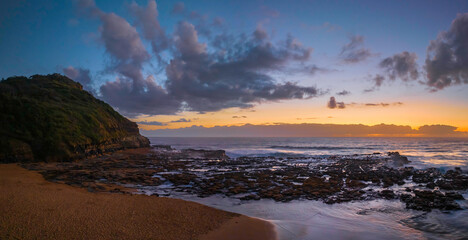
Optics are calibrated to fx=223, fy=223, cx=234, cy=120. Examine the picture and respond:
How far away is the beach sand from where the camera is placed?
5.64m

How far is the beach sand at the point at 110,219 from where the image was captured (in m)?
5.64

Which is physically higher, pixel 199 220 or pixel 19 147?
pixel 19 147

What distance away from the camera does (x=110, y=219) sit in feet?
22.1

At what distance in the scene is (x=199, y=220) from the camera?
25.3ft

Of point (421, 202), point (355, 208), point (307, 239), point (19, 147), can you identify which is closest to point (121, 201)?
point (307, 239)

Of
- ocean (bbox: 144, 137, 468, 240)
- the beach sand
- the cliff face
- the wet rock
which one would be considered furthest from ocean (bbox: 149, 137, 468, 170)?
the beach sand

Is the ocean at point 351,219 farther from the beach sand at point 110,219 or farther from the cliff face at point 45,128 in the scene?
the cliff face at point 45,128

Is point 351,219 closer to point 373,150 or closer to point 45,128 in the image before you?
point 45,128

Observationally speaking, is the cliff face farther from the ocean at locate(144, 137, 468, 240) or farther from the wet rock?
the wet rock

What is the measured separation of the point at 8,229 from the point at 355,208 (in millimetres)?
13033

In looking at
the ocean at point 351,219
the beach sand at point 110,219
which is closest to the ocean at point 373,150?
the ocean at point 351,219

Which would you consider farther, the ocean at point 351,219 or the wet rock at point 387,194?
the wet rock at point 387,194

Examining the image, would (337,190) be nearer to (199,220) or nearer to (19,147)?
(199,220)

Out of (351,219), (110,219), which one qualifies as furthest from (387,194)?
(110,219)
